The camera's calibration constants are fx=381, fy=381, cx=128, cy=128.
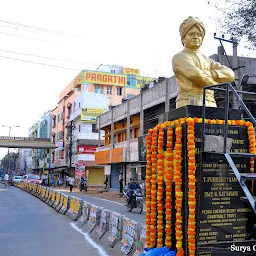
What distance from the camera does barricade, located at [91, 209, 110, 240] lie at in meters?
9.65

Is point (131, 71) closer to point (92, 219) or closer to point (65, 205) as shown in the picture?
point (65, 205)

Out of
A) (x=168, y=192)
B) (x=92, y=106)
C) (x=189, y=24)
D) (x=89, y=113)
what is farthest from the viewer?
(x=92, y=106)

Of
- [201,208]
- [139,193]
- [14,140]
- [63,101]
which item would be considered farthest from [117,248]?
[63,101]

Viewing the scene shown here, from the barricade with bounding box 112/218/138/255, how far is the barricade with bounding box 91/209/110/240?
1.24 meters

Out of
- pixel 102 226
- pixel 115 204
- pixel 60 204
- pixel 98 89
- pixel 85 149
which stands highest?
pixel 98 89

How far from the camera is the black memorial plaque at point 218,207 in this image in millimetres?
4668

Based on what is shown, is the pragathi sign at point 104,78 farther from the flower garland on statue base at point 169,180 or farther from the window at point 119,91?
the flower garland on statue base at point 169,180

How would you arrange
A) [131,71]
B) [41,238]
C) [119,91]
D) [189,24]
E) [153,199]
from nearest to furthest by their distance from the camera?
1. [153,199]
2. [189,24]
3. [41,238]
4. [119,91]
5. [131,71]

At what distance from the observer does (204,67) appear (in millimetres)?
5977

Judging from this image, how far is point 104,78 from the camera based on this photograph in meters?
57.8

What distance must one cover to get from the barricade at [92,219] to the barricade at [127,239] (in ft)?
7.22

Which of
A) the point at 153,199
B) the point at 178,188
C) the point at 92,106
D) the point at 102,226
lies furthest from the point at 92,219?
the point at 92,106

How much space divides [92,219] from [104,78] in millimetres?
47707

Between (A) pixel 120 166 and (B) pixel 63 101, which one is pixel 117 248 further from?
(B) pixel 63 101
